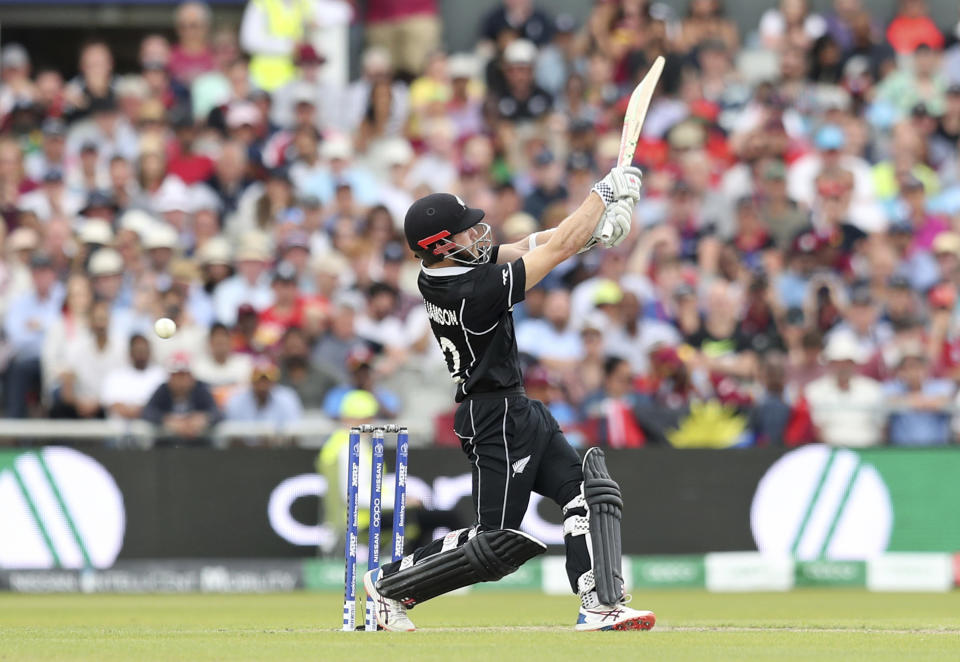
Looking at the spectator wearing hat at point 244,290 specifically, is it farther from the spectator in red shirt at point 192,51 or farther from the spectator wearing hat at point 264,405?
the spectator in red shirt at point 192,51

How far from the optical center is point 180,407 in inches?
529

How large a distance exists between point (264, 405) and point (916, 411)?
5.16 meters

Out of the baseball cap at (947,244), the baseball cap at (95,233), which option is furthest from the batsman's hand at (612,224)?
the baseball cap at (947,244)

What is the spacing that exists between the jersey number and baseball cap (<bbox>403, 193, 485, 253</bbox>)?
0.44 m

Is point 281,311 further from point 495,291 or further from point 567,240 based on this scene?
point 567,240

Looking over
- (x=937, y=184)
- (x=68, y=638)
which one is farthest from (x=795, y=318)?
(x=68, y=638)

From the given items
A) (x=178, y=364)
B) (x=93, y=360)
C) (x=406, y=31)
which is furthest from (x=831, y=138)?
(x=93, y=360)

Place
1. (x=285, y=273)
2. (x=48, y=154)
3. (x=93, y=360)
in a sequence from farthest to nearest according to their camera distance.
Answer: (x=48, y=154) → (x=285, y=273) → (x=93, y=360)

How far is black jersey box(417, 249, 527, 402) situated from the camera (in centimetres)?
755

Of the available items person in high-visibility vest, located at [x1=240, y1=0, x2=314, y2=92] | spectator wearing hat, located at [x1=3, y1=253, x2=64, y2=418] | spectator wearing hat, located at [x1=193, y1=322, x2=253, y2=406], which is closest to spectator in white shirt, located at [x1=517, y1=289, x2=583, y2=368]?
spectator wearing hat, located at [x1=193, y1=322, x2=253, y2=406]

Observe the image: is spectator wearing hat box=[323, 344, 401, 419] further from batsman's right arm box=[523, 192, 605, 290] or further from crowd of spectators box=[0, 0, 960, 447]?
batsman's right arm box=[523, 192, 605, 290]

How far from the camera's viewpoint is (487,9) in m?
19.4

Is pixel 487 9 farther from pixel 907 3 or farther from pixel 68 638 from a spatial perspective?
pixel 68 638

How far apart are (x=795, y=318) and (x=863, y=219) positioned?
1.88 m
